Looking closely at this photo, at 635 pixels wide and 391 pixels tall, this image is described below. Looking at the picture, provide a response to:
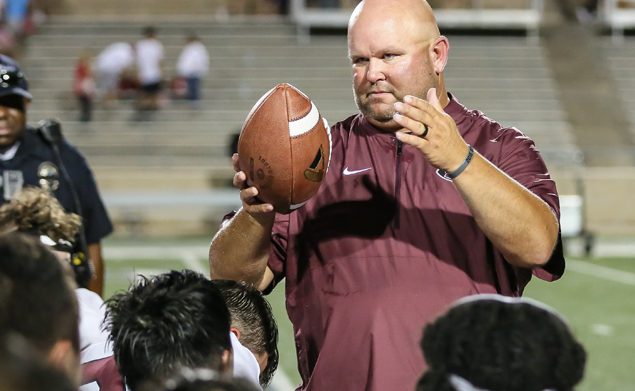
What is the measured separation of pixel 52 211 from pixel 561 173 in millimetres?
15342

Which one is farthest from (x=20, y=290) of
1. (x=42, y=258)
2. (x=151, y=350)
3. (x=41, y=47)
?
(x=41, y=47)

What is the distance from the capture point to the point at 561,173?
18781 mm

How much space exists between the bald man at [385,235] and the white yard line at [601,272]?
934 cm

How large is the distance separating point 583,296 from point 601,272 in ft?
6.41

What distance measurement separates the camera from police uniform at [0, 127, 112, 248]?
18.7 ft

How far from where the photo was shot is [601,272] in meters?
13.3

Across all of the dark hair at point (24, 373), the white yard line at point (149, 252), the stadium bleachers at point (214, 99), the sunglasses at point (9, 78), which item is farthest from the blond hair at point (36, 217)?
the stadium bleachers at point (214, 99)

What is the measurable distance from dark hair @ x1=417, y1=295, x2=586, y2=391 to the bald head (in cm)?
151

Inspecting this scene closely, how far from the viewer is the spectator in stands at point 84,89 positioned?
2106cm

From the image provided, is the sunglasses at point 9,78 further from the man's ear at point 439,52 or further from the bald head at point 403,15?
the man's ear at point 439,52

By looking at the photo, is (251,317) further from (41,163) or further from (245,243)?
(41,163)

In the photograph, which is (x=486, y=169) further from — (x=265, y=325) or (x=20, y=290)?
(x=20, y=290)

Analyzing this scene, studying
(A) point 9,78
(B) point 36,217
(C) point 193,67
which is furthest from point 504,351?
(C) point 193,67

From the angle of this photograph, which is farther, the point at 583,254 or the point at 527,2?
the point at 527,2
